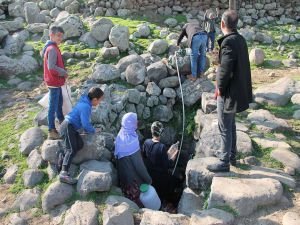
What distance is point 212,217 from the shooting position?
4520mm

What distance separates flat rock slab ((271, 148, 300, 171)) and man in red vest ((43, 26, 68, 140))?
2965mm

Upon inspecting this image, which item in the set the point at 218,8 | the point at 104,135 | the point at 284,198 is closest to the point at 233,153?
the point at 284,198

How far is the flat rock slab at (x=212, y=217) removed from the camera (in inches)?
175

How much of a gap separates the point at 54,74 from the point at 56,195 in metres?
1.59

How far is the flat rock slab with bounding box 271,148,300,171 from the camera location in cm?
541

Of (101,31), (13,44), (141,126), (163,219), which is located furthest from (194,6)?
(163,219)

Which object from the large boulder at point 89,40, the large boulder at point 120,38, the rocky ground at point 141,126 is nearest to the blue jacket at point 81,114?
the rocky ground at point 141,126

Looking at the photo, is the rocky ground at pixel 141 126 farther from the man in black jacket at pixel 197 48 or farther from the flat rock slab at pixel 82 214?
the man in black jacket at pixel 197 48

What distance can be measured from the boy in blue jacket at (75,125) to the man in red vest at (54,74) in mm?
601

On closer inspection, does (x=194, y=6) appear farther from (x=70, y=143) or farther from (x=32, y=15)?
(x=70, y=143)

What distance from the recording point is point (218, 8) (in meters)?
13.2

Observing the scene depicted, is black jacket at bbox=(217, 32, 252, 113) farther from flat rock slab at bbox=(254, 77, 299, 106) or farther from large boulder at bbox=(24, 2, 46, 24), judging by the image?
large boulder at bbox=(24, 2, 46, 24)

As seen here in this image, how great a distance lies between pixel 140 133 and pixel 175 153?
928mm

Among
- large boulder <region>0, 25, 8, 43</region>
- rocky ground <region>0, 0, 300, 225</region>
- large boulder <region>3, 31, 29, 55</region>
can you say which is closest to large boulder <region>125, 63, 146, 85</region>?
rocky ground <region>0, 0, 300, 225</region>
